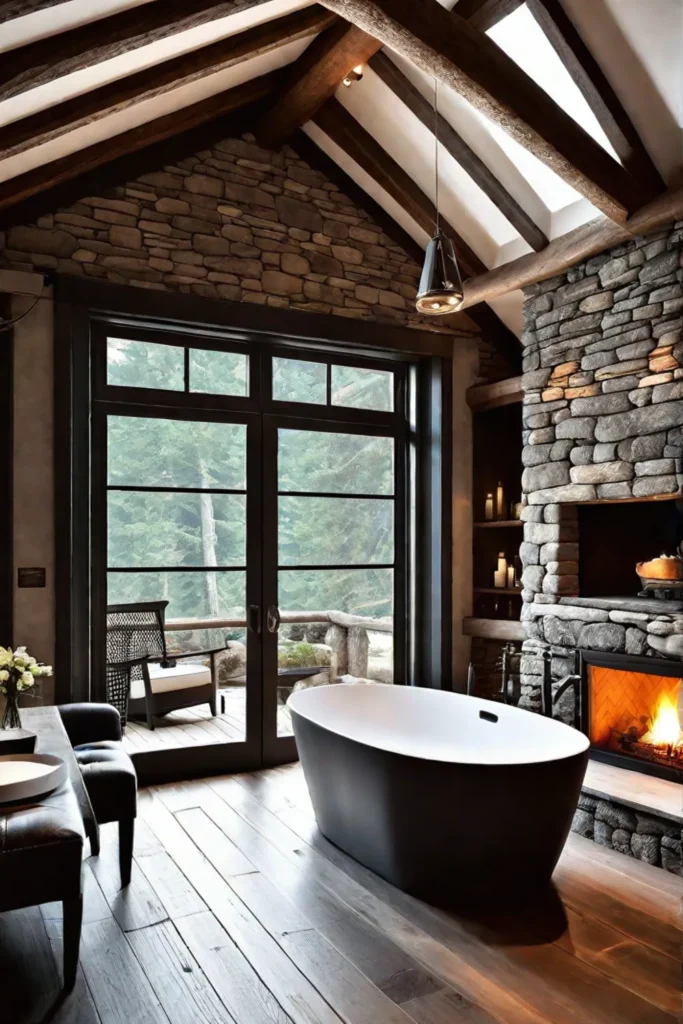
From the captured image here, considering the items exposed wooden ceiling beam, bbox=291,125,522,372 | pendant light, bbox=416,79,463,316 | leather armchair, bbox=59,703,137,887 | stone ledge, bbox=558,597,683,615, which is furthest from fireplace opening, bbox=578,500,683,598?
leather armchair, bbox=59,703,137,887

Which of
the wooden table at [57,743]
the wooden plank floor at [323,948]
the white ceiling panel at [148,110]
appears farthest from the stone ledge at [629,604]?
the white ceiling panel at [148,110]

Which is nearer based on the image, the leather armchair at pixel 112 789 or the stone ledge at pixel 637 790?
the leather armchair at pixel 112 789

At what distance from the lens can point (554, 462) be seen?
446cm

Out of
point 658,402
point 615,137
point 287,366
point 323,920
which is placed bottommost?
point 323,920

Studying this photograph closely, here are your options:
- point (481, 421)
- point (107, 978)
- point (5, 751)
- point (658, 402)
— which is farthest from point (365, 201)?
point (107, 978)

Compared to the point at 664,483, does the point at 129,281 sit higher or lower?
higher

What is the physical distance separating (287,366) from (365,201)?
4.22 ft

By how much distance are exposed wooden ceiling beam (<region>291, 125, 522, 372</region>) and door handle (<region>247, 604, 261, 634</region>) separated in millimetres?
2425

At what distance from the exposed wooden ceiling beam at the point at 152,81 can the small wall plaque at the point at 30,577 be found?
2.07m

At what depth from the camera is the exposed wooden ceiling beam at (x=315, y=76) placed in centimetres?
384

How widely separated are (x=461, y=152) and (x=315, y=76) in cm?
92

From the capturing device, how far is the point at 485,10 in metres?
3.47

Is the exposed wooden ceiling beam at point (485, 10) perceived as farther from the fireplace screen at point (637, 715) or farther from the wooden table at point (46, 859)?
the wooden table at point (46, 859)

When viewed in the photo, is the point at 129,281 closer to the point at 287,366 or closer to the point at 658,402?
the point at 287,366
